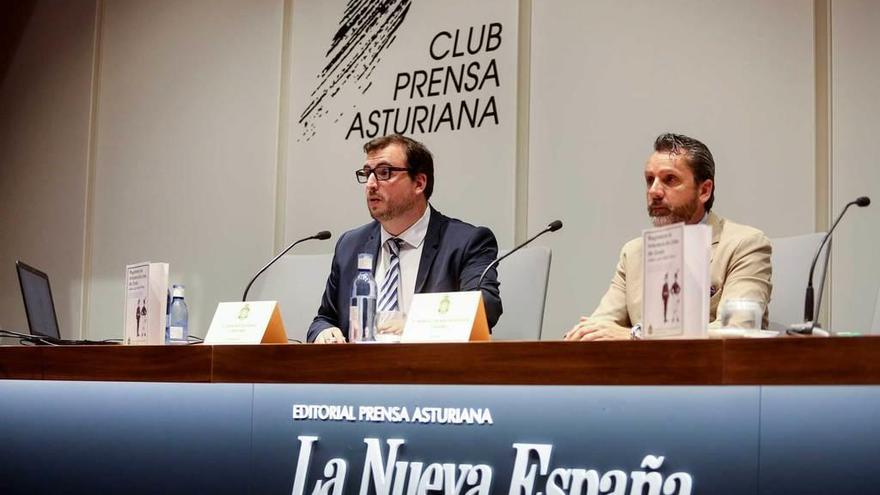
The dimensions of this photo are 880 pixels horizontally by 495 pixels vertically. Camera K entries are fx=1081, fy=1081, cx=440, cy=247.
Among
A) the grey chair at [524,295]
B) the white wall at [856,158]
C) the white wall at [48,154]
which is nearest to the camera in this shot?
the grey chair at [524,295]

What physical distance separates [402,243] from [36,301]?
1.17 m

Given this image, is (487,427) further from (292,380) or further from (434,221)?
(434,221)

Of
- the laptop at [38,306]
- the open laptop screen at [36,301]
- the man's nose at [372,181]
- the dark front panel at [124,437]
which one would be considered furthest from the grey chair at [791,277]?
the open laptop screen at [36,301]

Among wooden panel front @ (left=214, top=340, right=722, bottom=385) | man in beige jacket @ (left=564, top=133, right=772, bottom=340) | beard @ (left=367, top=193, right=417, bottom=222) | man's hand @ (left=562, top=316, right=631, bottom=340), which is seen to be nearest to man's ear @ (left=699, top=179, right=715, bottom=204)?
man in beige jacket @ (left=564, top=133, right=772, bottom=340)

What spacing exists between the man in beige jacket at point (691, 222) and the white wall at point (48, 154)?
343cm

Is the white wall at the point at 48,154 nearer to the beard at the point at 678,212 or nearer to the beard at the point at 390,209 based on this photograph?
the beard at the point at 390,209

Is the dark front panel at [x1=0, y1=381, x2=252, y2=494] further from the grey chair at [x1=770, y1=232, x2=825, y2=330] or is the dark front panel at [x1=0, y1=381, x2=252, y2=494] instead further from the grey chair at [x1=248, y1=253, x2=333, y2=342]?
the grey chair at [x1=770, y1=232, x2=825, y2=330]

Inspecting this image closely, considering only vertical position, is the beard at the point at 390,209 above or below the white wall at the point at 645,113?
below

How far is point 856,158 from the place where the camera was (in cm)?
366

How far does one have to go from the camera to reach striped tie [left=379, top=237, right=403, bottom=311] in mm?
3512

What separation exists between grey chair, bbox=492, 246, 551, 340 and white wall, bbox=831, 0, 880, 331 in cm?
107

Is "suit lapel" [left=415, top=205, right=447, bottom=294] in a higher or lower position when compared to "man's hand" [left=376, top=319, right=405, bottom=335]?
higher

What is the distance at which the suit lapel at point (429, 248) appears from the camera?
11.6 feet

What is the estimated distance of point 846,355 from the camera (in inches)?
66.6
